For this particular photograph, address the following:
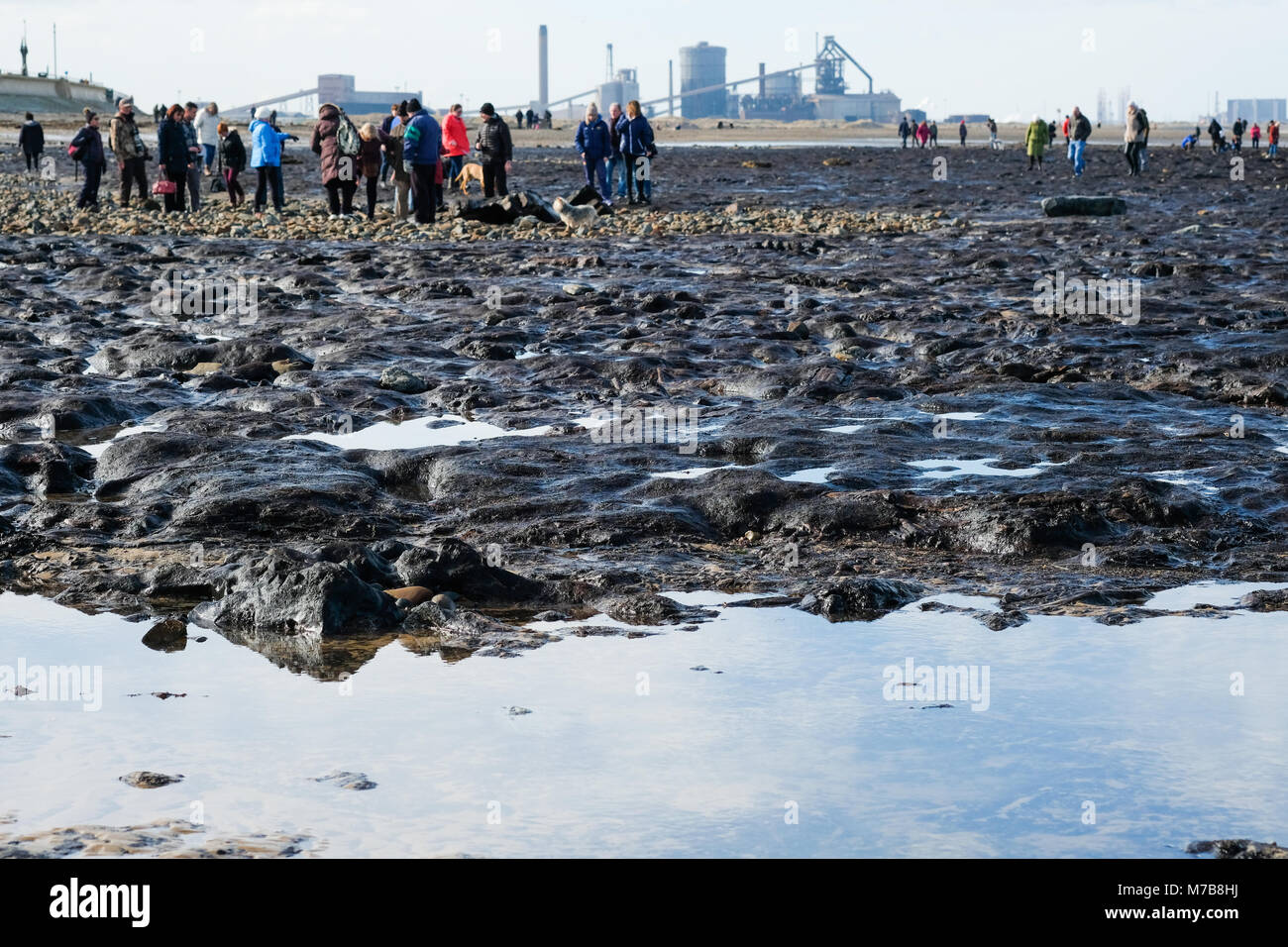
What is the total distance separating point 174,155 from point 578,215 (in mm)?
6596

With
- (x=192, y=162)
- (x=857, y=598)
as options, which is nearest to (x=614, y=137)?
(x=192, y=162)

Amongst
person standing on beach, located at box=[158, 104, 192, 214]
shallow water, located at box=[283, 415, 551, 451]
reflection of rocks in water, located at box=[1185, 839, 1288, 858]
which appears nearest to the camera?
reflection of rocks in water, located at box=[1185, 839, 1288, 858]

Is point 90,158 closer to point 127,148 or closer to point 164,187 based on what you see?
point 127,148

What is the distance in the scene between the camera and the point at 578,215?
82.9 ft

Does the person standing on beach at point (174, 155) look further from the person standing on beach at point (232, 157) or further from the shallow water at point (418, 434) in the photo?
the shallow water at point (418, 434)

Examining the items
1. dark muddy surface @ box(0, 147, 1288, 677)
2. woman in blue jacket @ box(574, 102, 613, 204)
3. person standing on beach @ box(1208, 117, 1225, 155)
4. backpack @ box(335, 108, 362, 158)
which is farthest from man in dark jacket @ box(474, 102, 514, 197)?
person standing on beach @ box(1208, 117, 1225, 155)

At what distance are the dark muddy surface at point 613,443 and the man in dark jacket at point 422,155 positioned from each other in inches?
146

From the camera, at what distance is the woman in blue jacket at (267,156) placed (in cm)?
2559

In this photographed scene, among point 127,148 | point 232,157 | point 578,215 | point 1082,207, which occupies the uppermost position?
point 127,148

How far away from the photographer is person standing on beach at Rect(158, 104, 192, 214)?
25.0 m

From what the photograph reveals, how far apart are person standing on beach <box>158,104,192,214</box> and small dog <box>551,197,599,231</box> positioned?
614 cm

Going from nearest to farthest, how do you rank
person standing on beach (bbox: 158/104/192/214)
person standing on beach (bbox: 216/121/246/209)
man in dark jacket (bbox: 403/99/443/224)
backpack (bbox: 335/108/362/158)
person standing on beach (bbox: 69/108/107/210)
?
man in dark jacket (bbox: 403/99/443/224) → backpack (bbox: 335/108/362/158) → person standing on beach (bbox: 158/104/192/214) → person standing on beach (bbox: 216/121/246/209) → person standing on beach (bbox: 69/108/107/210)

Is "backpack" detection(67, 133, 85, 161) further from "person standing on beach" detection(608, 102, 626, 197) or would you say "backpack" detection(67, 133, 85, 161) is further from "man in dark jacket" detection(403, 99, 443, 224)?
"person standing on beach" detection(608, 102, 626, 197)
